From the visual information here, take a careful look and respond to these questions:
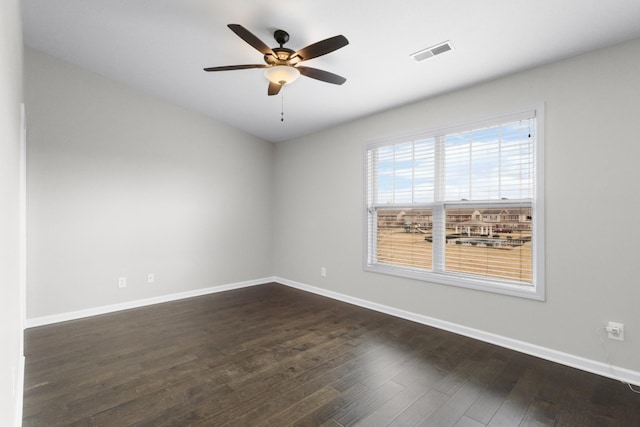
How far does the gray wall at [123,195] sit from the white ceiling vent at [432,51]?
3.33 metres

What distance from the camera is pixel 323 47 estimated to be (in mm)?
2197

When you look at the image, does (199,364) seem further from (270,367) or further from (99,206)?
(99,206)

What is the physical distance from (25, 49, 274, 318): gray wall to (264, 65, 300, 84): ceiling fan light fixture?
2542mm

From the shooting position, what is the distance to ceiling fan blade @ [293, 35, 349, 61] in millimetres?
2062

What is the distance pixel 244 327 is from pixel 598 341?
3.24 m

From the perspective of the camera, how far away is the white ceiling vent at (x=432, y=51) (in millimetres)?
2557

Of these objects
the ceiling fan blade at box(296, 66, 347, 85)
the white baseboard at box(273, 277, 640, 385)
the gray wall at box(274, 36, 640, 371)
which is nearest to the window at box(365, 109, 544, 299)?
the gray wall at box(274, 36, 640, 371)

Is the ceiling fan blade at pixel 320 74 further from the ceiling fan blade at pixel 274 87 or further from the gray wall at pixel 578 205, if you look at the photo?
the gray wall at pixel 578 205

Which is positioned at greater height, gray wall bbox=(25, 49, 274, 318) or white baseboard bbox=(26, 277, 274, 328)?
gray wall bbox=(25, 49, 274, 318)

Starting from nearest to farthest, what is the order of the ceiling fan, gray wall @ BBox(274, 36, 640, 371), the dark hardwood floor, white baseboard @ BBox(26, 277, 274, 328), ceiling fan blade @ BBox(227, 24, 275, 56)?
the dark hardwood floor < ceiling fan blade @ BBox(227, 24, 275, 56) < the ceiling fan < gray wall @ BBox(274, 36, 640, 371) < white baseboard @ BBox(26, 277, 274, 328)

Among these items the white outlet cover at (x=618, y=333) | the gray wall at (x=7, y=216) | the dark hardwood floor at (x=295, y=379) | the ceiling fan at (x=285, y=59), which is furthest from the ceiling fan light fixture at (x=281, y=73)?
the white outlet cover at (x=618, y=333)

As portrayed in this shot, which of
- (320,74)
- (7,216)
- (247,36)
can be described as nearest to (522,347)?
(320,74)

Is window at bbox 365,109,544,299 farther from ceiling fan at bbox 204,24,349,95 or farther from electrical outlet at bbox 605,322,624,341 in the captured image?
ceiling fan at bbox 204,24,349,95

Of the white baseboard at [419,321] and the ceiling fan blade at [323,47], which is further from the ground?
the ceiling fan blade at [323,47]
